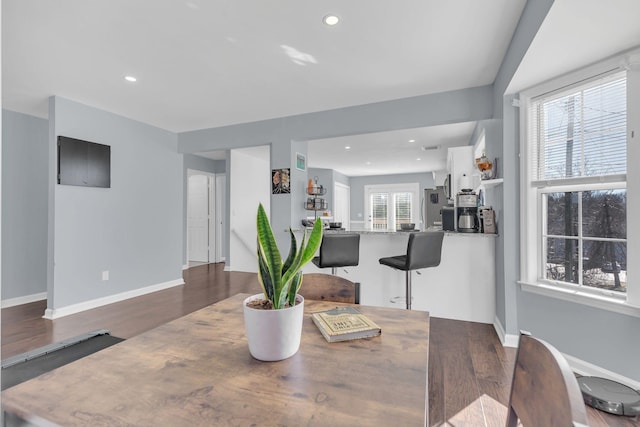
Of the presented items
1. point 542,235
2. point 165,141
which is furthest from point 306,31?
point 165,141

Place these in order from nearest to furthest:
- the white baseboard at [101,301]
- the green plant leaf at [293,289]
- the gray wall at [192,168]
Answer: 1. the green plant leaf at [293,289]
2. the white baseboard at [101,301]
3. the gray wall at [192,168]

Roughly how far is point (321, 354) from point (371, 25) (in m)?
2.13

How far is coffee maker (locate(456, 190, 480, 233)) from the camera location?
3201 millimetres

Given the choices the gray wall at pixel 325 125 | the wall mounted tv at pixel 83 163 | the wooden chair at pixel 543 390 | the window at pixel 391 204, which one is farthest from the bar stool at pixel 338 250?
the window at pixel 391 204

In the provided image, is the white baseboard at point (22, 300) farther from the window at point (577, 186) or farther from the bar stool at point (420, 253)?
the window at point (577, 186)

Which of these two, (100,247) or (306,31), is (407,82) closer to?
(306,31)

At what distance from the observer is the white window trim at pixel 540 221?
1.99 meters

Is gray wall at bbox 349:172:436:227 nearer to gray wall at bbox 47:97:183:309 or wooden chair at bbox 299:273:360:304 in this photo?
gray wall at bbox 47:97:183:309

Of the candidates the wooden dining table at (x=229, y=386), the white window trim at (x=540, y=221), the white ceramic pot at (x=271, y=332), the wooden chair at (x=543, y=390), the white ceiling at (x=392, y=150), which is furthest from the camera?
the white ceiling at (x=392, y=150)

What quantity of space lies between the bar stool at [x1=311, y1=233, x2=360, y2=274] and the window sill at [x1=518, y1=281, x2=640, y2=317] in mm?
1387

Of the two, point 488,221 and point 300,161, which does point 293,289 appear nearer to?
point 488,221

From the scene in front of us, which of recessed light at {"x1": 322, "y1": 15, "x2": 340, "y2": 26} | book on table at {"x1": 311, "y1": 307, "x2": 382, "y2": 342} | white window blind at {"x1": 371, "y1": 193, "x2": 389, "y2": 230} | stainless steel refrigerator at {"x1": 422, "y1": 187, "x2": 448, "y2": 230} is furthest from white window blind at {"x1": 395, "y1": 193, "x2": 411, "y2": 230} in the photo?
book on table at {"x1": 311, "y1": 307, "x2": 382, "y2": 342}

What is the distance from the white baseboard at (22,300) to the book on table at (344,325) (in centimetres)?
439

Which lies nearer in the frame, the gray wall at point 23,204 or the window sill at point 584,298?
the window sill at point 584,298
